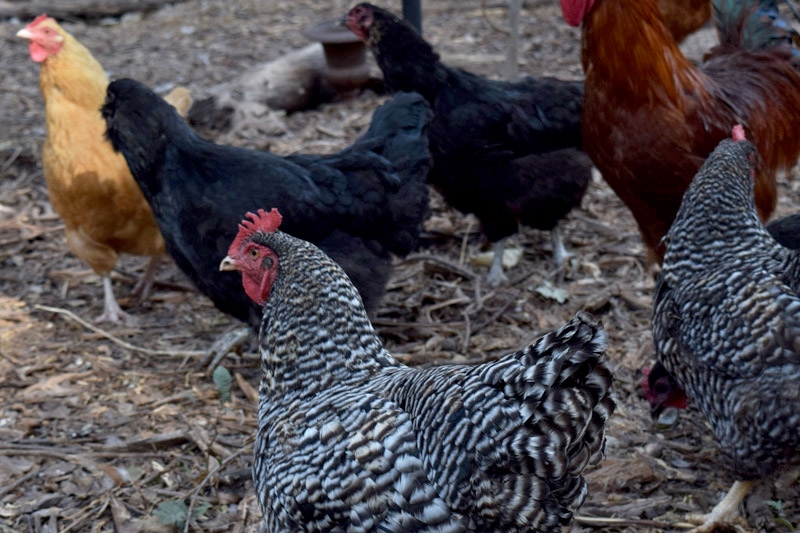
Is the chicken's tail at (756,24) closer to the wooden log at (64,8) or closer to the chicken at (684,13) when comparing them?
the chicken at (684,13)

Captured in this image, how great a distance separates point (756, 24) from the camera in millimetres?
4926

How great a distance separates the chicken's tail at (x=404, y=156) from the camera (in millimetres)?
4629

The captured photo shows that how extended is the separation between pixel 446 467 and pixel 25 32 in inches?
177

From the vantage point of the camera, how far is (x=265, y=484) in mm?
2691

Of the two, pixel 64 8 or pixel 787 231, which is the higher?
pixel 787 231

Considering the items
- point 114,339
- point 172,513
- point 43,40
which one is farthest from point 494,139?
point 172,513

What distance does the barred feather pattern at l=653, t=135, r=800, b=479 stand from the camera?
117 inches

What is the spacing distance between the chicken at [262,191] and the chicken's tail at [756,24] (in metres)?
2.07

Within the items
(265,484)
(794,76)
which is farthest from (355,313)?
(794,76)

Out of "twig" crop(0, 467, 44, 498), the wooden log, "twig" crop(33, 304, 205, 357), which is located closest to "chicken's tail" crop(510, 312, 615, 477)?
"twig" crop(0, 467, 44, 498)

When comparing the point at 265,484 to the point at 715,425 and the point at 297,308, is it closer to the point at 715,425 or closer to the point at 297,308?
the point at 297,308

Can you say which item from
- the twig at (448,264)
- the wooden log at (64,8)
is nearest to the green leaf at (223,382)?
the twig at (448,264)

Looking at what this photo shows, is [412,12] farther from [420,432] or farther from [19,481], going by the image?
[420,432]

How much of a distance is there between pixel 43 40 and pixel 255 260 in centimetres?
315
